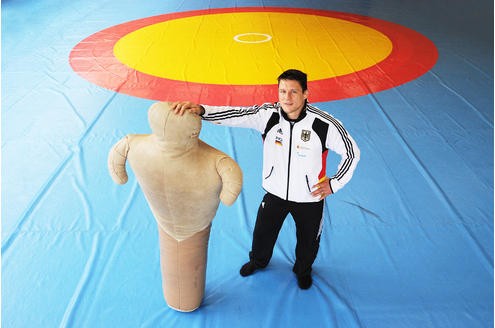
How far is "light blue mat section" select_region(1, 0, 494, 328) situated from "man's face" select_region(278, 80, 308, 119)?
1.43 m

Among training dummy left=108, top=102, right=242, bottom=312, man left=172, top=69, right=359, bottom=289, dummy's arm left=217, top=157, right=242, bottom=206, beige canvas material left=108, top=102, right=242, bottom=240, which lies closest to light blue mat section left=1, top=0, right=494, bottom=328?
man left=172, top=69, right=359, bottom=289

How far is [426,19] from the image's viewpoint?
9.38 m

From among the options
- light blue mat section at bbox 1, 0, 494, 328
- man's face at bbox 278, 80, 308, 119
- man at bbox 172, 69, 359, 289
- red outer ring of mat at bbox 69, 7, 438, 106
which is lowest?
light blue mat section at bbox 1, 0, 494, 328

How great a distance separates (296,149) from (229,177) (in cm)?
61

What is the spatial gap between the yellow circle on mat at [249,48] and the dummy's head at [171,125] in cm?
408

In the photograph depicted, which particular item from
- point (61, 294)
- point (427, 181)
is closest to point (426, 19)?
point (427, 181)

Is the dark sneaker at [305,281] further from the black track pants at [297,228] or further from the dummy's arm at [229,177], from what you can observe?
the dummy's arm at [229,177]

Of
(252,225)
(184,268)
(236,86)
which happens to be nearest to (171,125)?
(184,268)


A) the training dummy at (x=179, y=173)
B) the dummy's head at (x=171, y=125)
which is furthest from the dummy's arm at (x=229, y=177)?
the dummy's head at (x=171, y=125)

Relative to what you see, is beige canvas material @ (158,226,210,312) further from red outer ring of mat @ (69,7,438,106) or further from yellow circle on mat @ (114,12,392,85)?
yellow circle on mat @ (114,12,392,85)

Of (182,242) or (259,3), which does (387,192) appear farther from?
(259,3)

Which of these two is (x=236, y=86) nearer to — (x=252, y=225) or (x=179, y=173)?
(x=252, y=225)

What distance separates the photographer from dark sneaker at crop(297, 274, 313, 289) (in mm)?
3107

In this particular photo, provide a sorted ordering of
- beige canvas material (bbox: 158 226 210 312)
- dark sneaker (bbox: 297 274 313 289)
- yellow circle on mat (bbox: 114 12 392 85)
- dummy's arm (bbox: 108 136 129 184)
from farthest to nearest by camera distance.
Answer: yellow circle on mat (bbox: 114 12 392 85) < dark sneaker (bbox: 297 274 313 289) < beige canvas material (bbox: 158 226 210 312) < dummy's arm (bbox: 108 136 129 184)
